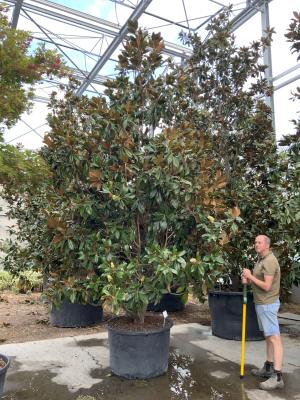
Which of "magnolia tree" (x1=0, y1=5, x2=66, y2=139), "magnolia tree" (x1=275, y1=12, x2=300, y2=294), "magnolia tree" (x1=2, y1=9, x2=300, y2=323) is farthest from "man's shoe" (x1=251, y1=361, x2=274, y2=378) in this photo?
"magnolia tree" (x1=0, y1=5, x2=66, y2=139)

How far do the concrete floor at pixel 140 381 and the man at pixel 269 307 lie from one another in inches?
5.4

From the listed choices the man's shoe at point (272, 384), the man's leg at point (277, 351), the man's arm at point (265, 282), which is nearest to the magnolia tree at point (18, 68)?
the man's arm at point (265, 282)

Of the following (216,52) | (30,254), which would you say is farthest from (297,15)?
(30,254)

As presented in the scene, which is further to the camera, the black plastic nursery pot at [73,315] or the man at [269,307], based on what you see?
the black plastic nursery pot at [73,315]

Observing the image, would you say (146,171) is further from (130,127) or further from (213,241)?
(213,241)

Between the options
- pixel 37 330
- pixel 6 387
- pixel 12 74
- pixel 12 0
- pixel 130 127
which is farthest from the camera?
pixel 12 0

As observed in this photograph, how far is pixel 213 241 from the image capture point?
399 cm

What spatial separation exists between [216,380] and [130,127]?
275 cm

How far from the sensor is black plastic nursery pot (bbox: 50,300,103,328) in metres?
6.05

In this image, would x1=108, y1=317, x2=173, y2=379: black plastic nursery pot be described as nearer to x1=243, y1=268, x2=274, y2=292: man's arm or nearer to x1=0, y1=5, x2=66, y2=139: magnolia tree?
x1=243, y1=268, x2=274, y2=292: man's arm

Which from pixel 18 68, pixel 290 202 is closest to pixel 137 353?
pixel 290 202

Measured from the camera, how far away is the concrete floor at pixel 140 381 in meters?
3.68

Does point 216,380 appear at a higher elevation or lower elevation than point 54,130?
lower

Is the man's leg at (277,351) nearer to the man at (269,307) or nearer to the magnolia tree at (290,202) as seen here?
the man at (269,307)
